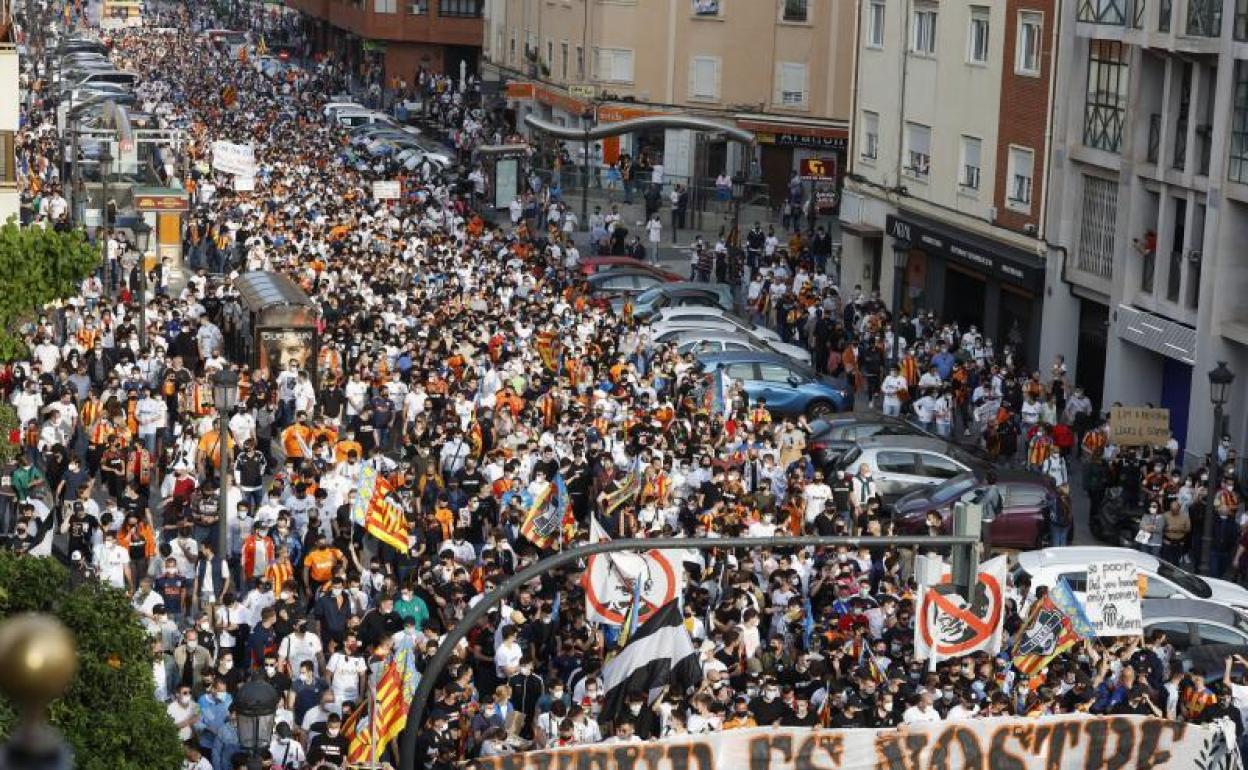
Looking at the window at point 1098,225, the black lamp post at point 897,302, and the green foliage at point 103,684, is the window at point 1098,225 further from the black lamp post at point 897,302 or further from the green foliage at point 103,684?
the green foliage at point 103,684

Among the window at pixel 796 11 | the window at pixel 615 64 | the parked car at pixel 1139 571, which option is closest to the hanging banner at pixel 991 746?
the parked car at pixel 1139 571

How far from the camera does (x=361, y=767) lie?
16.8 metres

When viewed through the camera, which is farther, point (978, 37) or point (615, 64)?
point (615, 64)

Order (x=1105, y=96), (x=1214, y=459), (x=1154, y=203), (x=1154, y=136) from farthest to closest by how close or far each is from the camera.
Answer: (x=1105, y=96) < (x=1154, y=203) < (x=1154, y=136) < (x=1214, y=459)

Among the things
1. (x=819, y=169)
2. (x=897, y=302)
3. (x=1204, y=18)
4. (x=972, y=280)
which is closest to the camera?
(x=1204, y=18)

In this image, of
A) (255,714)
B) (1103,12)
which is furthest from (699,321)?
(255,714)

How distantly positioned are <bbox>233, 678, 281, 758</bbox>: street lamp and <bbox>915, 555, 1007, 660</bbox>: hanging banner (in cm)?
565

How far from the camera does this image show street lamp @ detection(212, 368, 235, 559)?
23062 mm

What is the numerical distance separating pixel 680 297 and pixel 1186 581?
21935 millimetres

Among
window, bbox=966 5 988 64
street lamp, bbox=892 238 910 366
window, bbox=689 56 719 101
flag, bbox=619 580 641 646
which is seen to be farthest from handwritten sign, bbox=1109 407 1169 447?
window, bbox=689 56 719 101

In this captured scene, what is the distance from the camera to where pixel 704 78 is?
6800cm

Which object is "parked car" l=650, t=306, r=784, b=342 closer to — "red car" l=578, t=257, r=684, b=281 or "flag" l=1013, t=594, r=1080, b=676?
"red car" l=578, t=257, r=684, b=281

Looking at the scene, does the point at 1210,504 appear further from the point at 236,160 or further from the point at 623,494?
the point at 236,160

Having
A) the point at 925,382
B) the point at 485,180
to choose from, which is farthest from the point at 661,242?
the point at 925,382
